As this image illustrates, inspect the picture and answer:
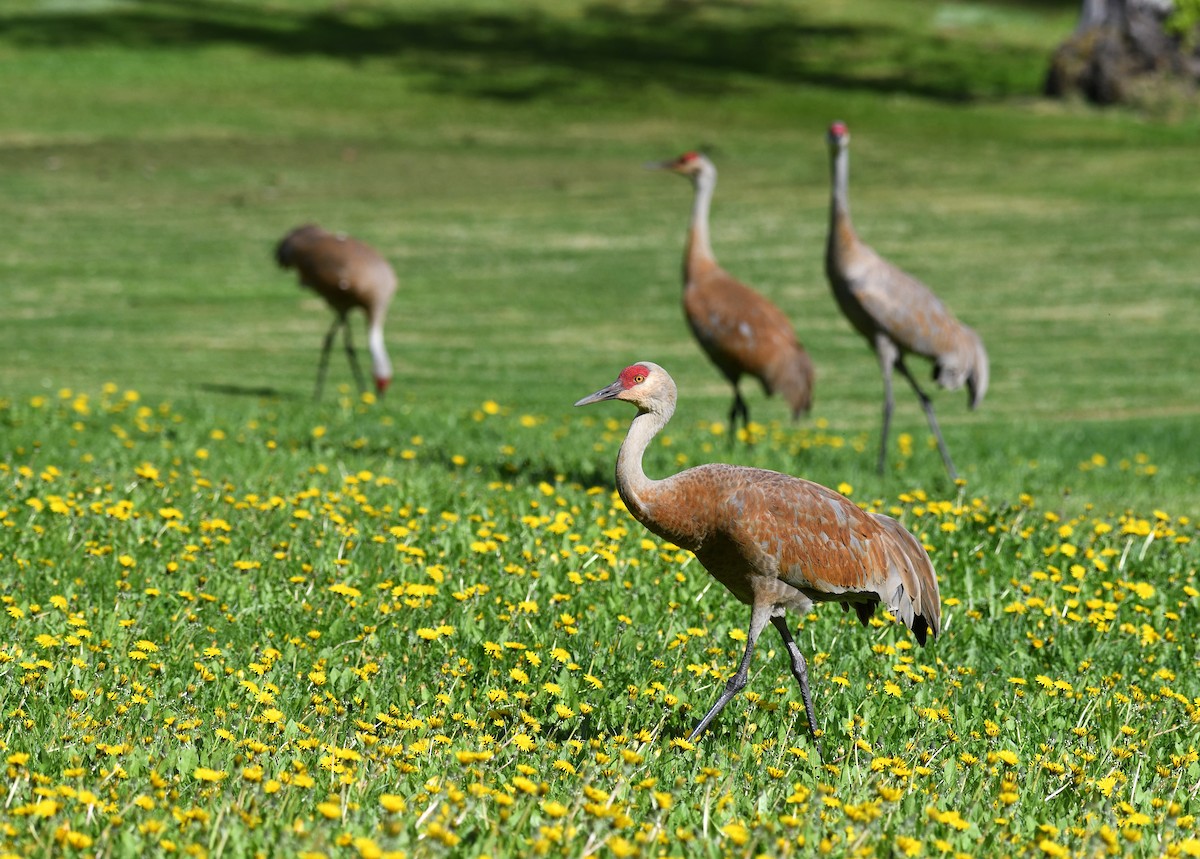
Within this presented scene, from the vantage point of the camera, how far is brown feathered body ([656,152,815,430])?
1170 centimetres

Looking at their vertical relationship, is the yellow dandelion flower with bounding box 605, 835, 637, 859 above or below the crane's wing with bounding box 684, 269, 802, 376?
above

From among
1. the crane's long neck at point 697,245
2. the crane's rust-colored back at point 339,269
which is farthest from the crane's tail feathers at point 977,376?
the crane's rust-colored back at point 339,269

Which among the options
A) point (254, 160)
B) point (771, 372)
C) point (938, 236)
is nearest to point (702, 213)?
point (771, 372)

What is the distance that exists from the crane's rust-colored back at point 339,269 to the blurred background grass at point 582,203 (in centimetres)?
91

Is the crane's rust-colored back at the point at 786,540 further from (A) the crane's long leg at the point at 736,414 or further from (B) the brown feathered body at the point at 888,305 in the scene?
(B) the brown feathered body at the point at 888,305

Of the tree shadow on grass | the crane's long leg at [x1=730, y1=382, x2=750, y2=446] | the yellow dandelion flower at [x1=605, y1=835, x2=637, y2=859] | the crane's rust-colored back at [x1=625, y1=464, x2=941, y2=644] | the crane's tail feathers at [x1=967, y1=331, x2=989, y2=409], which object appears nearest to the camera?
Result: the yellow dandelion flower at [x1=605, y1=835, x2=637, y2=859]

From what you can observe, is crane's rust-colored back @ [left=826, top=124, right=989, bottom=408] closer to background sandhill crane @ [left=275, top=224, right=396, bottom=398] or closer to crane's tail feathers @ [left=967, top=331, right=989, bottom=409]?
crane's tail feathers @ [left=967, top=331, right=989, bottom=409]

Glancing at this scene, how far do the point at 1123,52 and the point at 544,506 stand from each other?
89.2ft

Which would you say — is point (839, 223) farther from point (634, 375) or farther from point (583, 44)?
point (583, 44)

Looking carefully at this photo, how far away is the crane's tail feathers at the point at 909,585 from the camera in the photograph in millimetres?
5695

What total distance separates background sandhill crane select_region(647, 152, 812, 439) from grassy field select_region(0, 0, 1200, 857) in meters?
0.50

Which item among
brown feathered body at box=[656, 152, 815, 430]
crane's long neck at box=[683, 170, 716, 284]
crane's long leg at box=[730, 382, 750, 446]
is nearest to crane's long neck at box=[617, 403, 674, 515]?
crane's long leg at box=[730, 382, 750, 446]

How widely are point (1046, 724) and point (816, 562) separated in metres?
1.08

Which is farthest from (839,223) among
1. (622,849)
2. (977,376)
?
(622,849)
